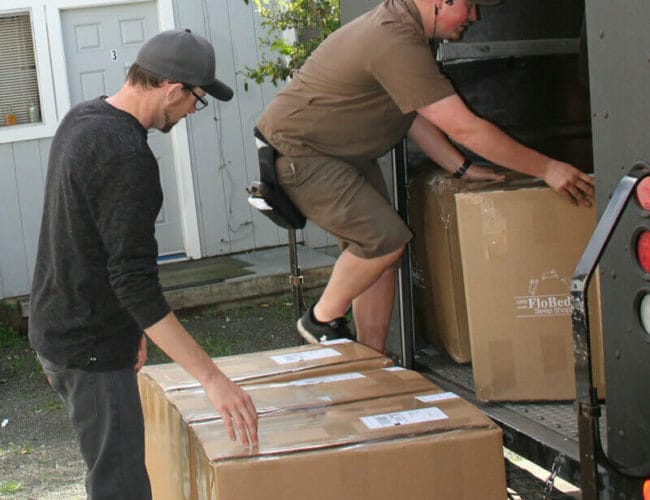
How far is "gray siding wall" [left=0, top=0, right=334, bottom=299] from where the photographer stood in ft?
29.9

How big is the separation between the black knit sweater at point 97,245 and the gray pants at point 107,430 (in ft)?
0.15

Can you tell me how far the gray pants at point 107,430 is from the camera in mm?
2836

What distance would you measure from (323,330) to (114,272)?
4.66 ft

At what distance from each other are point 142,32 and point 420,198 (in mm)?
6108

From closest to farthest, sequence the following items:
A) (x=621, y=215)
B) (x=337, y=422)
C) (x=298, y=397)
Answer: (x=621, y=215) → (x=337, y=422) → (x=298, y=397)

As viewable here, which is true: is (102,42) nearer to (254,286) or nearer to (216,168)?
(216,168)

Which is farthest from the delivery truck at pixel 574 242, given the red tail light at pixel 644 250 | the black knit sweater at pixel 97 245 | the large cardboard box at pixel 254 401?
the black knit sweater at pixel 97 245

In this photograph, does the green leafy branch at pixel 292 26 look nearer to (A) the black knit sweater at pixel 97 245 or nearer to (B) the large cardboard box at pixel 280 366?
Result: (B) the large cardboard box at pixel 280 366

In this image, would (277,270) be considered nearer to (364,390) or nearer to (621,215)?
(364,390)

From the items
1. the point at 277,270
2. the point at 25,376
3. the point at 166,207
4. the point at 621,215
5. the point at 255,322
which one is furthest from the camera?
the point at 166,207

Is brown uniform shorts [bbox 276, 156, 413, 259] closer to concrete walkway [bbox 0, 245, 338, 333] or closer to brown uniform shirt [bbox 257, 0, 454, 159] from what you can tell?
brown uniform shirt [bbox 257, 0, 454, 159]

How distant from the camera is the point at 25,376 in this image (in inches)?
293

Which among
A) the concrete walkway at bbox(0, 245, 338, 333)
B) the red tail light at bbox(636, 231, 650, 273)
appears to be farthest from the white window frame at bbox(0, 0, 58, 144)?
the red tail light at bbox(636, 231, 650, 273)

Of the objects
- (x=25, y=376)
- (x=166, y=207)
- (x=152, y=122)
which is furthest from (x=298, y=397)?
(x=166, y=207)
